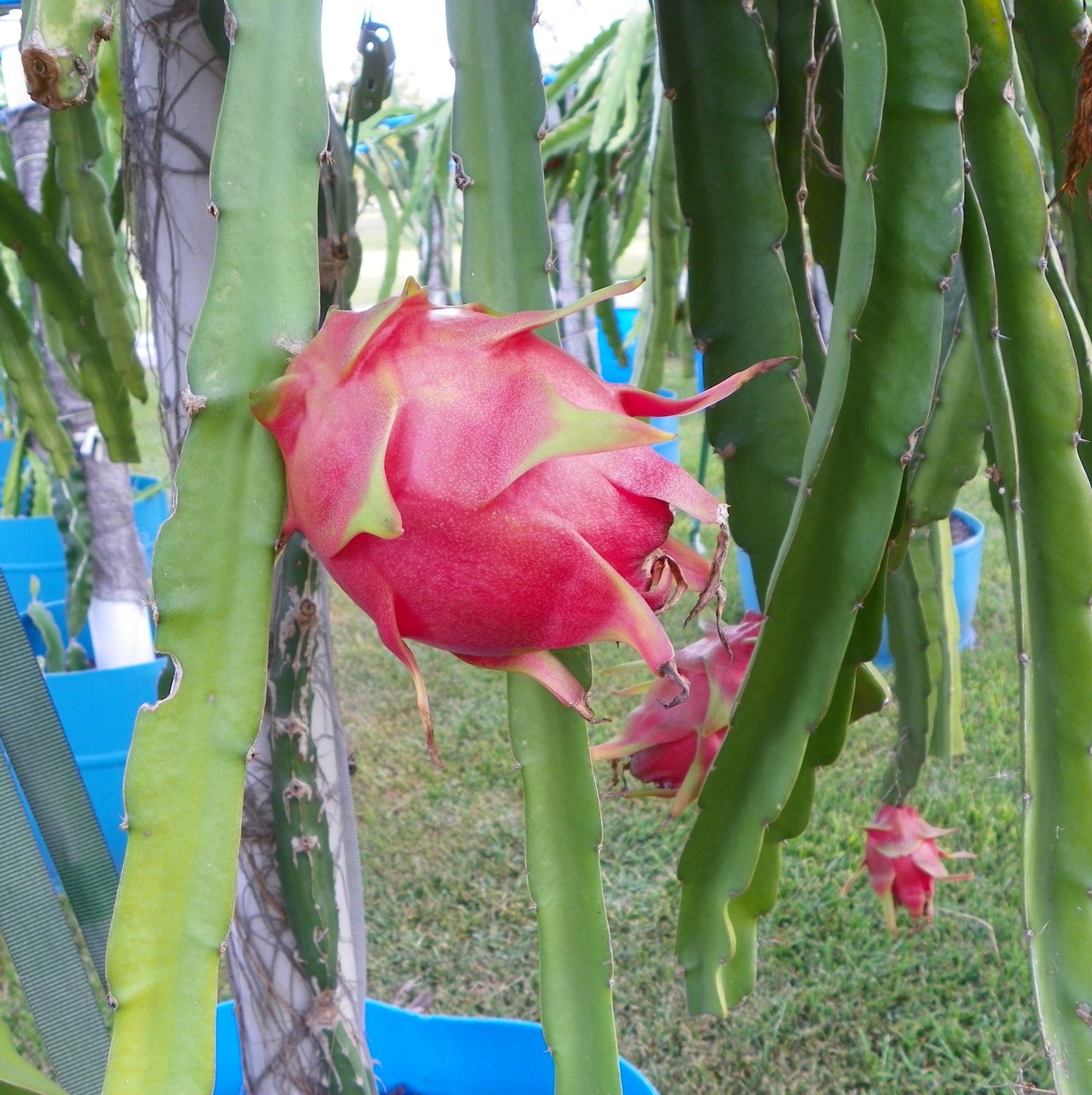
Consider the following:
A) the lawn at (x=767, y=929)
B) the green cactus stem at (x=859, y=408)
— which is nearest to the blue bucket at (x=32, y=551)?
the lawn at (x=767, y=929)

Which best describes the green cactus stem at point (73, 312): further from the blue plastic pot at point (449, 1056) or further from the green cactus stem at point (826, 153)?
the green cactus stem at point (826, 153)

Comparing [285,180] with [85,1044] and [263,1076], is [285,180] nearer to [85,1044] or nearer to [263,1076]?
[85,1044]

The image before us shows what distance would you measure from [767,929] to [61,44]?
1.56m

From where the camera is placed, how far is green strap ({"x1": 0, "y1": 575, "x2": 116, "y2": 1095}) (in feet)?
2.25

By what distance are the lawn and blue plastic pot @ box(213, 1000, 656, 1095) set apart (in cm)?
30

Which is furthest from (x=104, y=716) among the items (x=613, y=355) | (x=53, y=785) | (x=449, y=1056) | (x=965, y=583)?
(x=613, y=355)

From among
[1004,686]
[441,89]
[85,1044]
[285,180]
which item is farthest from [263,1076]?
[441,89]

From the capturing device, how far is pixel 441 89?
8.45 ft

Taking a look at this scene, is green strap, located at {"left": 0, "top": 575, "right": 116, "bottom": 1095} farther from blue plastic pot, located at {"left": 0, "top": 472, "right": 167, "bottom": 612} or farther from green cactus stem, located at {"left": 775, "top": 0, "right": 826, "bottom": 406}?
blue plastic pot, located at {"left": 0, "top": 472, "right": 167, "bottom": 612}

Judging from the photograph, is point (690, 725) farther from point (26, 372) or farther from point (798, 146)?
point (26, 372)

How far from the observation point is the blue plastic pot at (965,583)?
2213 millimetres

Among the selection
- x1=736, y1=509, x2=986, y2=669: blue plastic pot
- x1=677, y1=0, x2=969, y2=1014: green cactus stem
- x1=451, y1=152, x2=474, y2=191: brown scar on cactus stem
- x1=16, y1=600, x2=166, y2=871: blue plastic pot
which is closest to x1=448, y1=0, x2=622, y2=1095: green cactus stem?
x1=451, y1=152, x2=474, y2=191: brown scar on cactus stem

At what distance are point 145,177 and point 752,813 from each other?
0.53 meters

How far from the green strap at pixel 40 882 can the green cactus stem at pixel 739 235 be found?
462 millimetres
